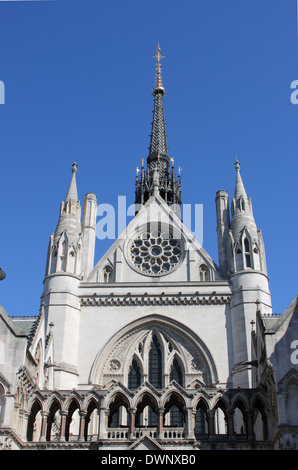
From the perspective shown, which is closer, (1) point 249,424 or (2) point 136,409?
(1) point 249,424

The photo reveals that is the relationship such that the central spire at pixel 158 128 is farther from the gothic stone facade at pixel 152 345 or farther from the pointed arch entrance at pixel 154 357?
the pointed arch entrance at pixel 154 357

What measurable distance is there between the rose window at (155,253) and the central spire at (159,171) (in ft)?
14.1

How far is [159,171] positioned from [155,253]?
40.2 feet

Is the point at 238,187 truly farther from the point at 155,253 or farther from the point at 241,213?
the point at 155,253

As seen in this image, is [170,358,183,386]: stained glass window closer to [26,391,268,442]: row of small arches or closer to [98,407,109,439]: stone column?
[26,391,268,442]: row of small arches

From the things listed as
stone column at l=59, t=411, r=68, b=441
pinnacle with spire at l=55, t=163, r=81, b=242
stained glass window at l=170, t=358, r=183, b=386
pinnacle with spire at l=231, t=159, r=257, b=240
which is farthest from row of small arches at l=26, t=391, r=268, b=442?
pinnacle with spire at l=55, t=163, r=81, b=242

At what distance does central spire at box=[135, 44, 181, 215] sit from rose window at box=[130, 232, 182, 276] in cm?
430

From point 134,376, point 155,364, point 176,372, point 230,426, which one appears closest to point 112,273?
point 155,364

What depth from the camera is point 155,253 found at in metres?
35.5

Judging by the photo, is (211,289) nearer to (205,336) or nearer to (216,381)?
(205,336)

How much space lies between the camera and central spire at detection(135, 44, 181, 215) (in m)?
44.2

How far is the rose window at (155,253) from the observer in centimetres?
3472
